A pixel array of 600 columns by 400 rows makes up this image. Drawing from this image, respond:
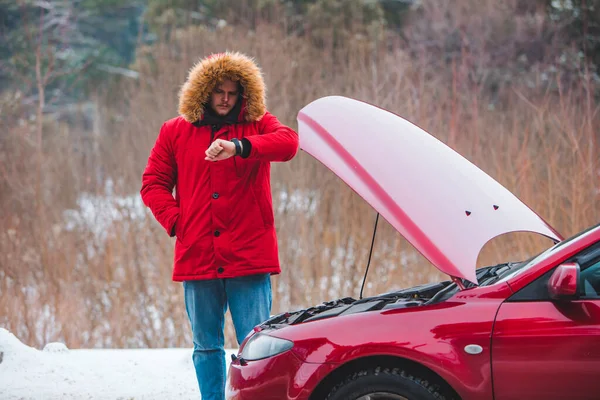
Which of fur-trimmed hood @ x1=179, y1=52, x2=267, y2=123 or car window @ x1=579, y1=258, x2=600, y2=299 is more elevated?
fur-trimmed hood @ x1=179, y1=52, x2=267, y2=123

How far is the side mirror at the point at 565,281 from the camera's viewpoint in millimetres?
3250

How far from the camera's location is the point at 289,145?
4504 millimetres

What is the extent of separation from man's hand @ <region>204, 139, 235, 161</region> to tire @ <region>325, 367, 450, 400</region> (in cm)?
128

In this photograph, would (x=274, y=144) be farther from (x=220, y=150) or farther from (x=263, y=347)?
(x=263, y=347)

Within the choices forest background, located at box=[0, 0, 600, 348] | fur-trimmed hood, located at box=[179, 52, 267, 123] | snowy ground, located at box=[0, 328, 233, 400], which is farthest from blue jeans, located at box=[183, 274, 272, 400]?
forest background, located at box=[0, 0, 600, 348]

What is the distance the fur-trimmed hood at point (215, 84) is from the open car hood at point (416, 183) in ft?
Result: 1.66

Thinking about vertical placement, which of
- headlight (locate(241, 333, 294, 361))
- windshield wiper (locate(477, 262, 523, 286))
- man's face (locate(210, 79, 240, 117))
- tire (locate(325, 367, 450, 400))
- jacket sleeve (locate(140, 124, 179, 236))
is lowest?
tire (locate(325, 367, 450, 400))

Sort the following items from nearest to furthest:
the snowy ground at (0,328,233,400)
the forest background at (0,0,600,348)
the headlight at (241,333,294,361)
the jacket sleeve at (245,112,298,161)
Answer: the headlight at (241,333,294,361), the jacket sleeve at (245,112,298,161), the snowy ground at (0,328,233,400), the forest background at (0,0,600,348)

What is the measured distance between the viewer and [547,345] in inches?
131

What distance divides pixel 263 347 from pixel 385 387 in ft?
2.00

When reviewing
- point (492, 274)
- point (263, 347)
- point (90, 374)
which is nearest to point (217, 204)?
point (263, 347)

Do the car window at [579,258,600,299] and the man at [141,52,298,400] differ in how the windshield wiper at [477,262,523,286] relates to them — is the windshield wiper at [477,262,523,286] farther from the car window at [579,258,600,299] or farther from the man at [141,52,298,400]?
the man at [141,52,298,400]

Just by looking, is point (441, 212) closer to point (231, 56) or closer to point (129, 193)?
point (231, 56)

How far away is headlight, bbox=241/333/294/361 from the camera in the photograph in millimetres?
3725
